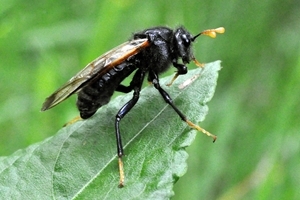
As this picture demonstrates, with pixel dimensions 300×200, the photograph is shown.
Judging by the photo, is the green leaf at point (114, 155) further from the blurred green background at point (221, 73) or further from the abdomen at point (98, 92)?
the blurred green background at point (221, 73)

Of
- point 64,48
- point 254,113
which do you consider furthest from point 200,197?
point 64,48

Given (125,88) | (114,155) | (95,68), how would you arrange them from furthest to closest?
1. (125,88)
2. (95,68)
3. (114,155)

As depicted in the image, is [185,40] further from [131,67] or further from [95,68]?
[95,68]

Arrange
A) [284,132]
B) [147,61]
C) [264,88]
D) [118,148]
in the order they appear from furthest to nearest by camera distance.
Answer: [264,88]
[284,132]
[147,61]
[118,148]

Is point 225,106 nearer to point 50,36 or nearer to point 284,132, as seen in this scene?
point 284,132

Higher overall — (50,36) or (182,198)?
(50,36)

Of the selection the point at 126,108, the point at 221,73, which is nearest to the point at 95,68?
the point at 126,108

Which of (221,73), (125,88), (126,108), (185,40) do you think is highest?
(185,40)
